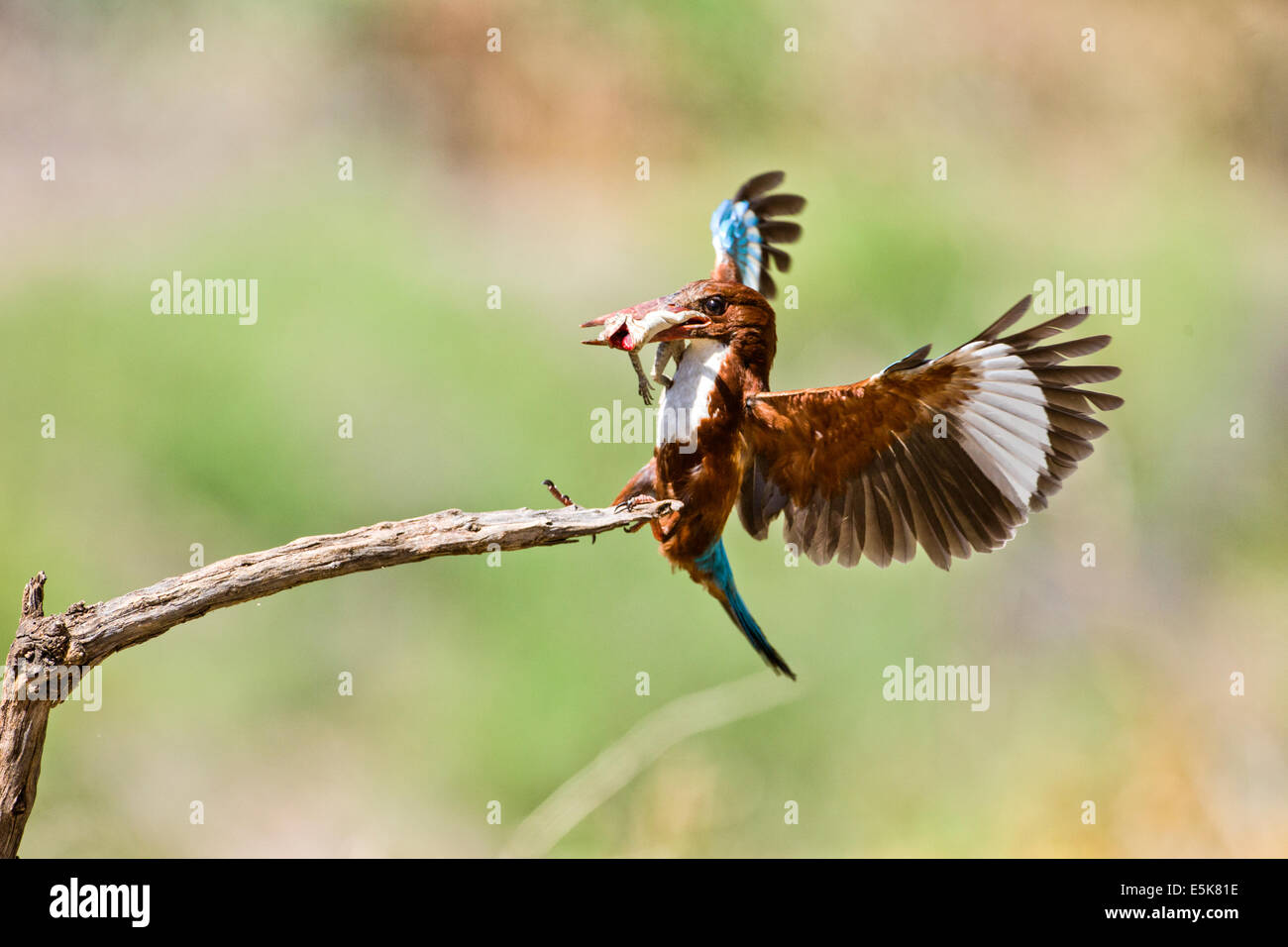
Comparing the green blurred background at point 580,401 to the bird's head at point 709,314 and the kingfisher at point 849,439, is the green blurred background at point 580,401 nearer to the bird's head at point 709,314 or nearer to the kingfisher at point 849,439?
the kingfisher at point 849,439

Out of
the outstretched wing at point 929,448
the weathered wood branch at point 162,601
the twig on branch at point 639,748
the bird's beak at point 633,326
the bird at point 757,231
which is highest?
the bird at point 757,231

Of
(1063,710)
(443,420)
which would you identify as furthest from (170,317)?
(1063,710)

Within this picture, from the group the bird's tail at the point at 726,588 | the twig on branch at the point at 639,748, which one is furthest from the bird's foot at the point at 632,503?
the twig on branch at the point at 639,748

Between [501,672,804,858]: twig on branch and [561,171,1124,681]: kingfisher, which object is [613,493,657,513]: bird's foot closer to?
[561,171,1124,681]: kingfisher

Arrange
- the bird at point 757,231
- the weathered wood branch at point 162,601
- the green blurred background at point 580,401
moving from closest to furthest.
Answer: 1. the weathered wood branch at point 162,601
2. the bird at point 757,231
3. the green blurred background at point 580,401

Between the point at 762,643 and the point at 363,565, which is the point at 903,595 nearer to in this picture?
the point at 762,643

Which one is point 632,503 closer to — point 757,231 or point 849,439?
point 849,439
